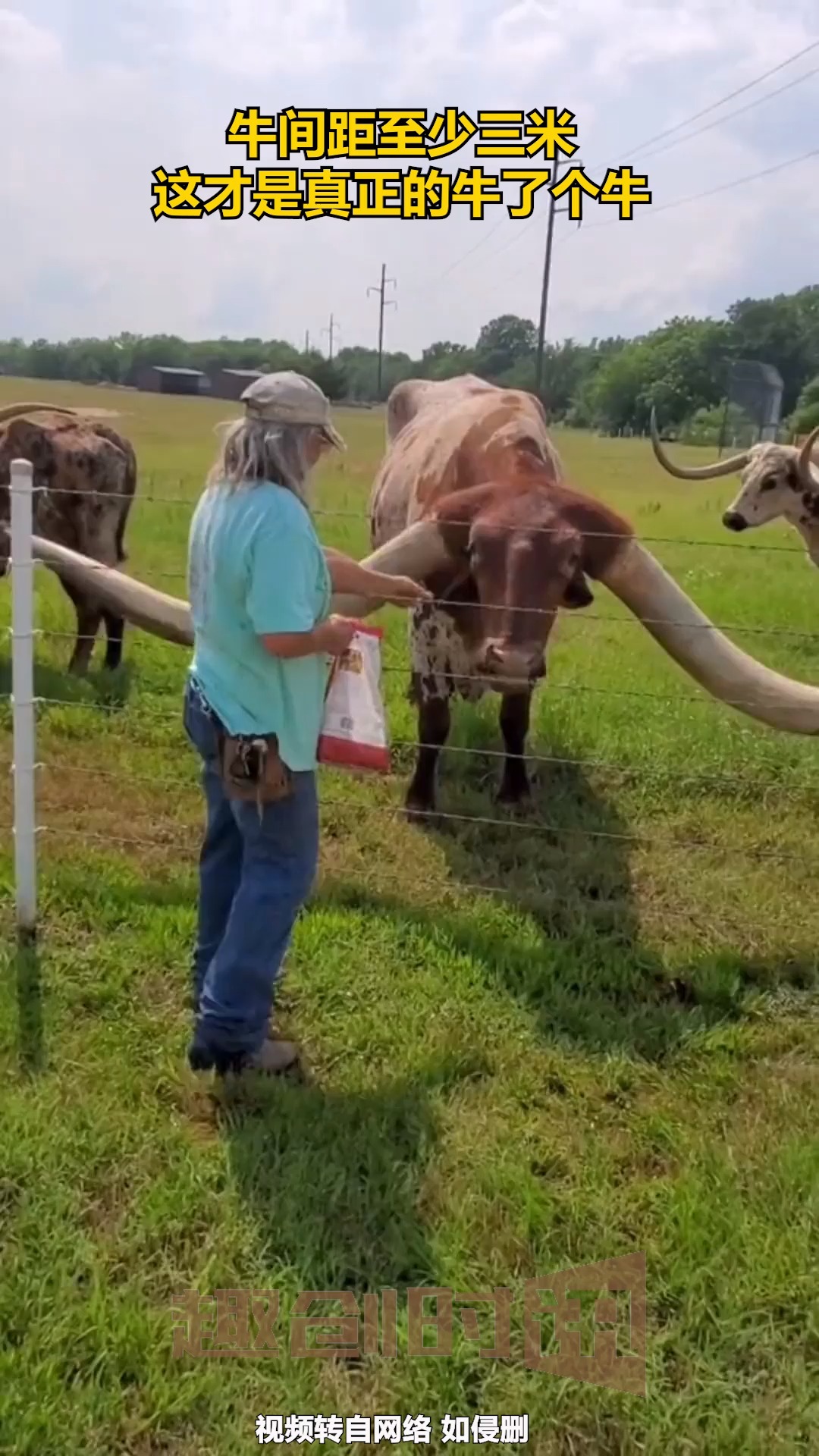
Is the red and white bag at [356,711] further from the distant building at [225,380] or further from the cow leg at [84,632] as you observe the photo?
the distant building at [225,380]

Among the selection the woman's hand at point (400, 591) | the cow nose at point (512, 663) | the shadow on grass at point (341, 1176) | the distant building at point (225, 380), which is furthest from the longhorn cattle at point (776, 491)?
the distant building at point (225, 380)

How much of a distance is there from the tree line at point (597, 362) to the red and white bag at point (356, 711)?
36672mm

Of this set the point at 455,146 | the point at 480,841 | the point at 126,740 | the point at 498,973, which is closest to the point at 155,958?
the point at 498,973

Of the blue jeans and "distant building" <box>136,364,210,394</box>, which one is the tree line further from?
Answer: the blue jeans

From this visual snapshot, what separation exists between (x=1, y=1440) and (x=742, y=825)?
3.98m

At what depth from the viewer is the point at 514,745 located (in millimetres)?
5770

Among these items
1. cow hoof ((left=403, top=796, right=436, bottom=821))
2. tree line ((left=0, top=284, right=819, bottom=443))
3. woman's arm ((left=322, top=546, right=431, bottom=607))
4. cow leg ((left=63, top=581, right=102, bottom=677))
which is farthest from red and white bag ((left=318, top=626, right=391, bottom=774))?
tree line ((left=0, top=284, right=819, bottom=443))

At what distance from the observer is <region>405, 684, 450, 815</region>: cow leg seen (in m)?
5.50

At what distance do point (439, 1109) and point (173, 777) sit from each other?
2821 millimetres

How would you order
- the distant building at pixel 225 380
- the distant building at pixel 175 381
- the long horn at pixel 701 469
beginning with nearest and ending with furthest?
1. the long horn at pixel 701 469
2. the distant building at pixel 225 380
3. the distant building at pixel 175 381

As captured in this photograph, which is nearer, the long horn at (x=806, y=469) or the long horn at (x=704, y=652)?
the long horn at (x=704, y=652)

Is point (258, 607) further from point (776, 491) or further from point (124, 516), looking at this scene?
point (776, 491)

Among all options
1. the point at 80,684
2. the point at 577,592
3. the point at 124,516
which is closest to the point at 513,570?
the point at 577,592

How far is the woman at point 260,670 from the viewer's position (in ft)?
9.45
